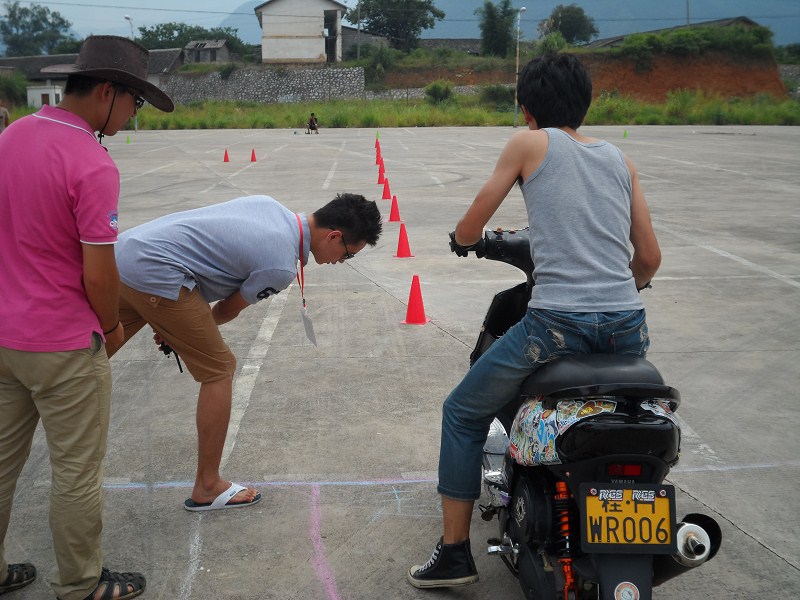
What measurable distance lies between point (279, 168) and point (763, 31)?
231 feet

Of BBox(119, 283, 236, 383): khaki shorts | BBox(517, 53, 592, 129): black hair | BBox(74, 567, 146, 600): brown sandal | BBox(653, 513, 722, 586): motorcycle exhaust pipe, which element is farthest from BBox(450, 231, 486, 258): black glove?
BBox(74, 567, 146, 600): brown sandal

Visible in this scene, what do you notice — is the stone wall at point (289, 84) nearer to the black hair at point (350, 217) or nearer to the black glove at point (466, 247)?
the black hair at point (350, 217)

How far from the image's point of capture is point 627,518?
2359 millimetres

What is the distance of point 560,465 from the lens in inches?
97.1

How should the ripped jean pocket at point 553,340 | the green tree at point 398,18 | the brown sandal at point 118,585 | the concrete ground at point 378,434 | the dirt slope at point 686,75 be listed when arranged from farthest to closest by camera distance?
the green tree at point 398,18 < the dirt slope at point 686,75 < the concrete ground at point 378,434 < the brown sandal at point 118,585 < the ripped jean pocket at point 553,340

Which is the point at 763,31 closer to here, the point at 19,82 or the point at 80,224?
the point at 19,82

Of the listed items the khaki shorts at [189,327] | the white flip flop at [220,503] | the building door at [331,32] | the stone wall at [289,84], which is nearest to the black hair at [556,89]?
the khaki shorts at [189,327]

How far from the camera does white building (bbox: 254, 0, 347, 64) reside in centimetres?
8719

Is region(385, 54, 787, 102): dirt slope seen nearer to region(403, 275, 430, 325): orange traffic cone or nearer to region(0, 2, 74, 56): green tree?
region(403, 275, 430, 325): orange traffic cone

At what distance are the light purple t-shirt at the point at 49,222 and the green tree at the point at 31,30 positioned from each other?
149 m

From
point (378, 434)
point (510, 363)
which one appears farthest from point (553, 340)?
point (378, 434)

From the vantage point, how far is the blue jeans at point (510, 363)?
8.50 ft

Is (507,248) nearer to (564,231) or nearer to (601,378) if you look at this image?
(564,231)

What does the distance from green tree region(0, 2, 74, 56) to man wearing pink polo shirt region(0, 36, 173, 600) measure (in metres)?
149
